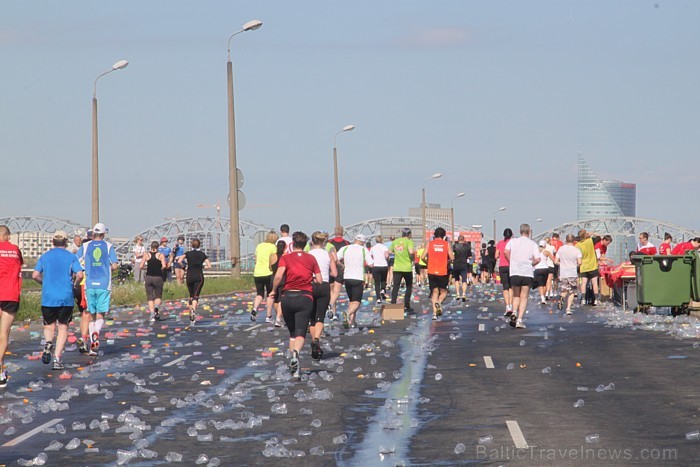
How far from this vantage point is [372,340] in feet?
71.8

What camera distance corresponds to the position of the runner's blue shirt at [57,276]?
1750 cm

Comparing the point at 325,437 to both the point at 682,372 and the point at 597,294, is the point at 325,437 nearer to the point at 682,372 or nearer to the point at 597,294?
the point at 682,372

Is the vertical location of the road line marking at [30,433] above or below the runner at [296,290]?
below

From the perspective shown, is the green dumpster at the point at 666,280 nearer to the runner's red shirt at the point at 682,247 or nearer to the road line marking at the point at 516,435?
the runner's red shirt at the point at 682,247

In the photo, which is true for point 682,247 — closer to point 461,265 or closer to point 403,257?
point 403,257

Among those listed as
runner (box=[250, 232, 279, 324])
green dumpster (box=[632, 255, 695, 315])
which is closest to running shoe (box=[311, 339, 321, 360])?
runner (box=[250, 232, 279, 324])

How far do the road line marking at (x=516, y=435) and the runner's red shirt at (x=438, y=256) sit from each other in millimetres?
15695

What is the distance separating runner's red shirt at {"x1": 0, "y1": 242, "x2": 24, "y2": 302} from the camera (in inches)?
629

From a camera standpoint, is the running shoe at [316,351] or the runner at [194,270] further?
the runner at [194,270]

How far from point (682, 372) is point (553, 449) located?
649cm

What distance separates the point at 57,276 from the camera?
57.5 feet

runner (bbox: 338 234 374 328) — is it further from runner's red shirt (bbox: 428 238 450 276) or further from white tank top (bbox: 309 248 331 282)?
white tank top (bbox: 309 248 331 282)

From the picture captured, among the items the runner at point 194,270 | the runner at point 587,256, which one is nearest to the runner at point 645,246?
the runner at point 587,256

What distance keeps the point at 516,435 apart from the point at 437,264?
16832 millimetres
